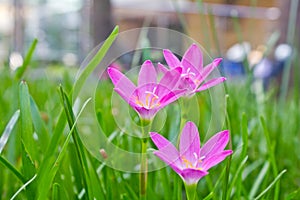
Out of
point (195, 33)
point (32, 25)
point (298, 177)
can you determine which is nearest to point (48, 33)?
point (32, 25)

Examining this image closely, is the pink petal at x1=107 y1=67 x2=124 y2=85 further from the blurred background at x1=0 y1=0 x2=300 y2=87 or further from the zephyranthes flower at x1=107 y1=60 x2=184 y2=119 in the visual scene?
the blurred background at x1=0 y1=0 x2=300 y2=87

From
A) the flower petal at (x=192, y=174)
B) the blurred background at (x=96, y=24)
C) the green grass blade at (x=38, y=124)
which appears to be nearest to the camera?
the flower petal at (x=192, y=174)

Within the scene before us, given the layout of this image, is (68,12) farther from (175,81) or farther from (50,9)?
(175,81)

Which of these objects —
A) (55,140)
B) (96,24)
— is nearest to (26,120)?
(55,140)

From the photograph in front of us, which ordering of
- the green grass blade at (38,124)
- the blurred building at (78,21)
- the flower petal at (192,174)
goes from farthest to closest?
the blurred building at (78,21) < the green grass blade at (38,124) < the flower petal at (192,174)

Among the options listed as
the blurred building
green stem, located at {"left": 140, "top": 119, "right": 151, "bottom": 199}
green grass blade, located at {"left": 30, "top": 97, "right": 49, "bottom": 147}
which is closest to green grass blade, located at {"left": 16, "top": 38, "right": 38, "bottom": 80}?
green grass blade, located at {"left": 30, "top": 97, "right": 49, "bottom": 147}

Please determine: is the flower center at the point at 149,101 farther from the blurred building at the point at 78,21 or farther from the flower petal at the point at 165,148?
the blurred building at the point at 78,21

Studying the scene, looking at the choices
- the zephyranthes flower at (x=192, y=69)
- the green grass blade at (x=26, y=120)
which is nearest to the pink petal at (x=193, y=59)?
the zephyranthes flower at (x=192, y=69)
